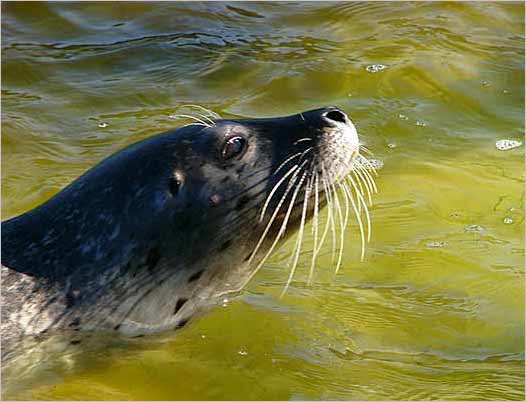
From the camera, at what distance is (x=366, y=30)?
28.1ft

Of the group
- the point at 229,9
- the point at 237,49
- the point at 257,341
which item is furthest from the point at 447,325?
the point at 229,9

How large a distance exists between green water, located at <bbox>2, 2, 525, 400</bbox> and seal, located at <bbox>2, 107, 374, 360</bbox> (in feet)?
0.64

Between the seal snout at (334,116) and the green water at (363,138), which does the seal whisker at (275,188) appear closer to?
the seal snout at (334,116)

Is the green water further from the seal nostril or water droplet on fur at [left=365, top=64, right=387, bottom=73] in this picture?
the seal nostril

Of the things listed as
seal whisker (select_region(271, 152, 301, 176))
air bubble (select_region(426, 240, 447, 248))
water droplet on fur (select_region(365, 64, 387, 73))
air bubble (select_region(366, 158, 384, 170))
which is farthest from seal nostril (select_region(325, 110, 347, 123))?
water droplet on fur (select_region(365, 64, 387, 73))

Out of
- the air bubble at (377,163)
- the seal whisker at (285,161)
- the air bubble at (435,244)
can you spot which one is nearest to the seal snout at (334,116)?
the seal whisker at (285,161)

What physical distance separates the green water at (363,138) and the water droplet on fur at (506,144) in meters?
0.07

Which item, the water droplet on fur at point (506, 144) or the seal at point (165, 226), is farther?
the water droplet on fur at point (506, 144)

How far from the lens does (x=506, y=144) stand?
6832 mm

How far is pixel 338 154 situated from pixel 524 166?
7.79ft

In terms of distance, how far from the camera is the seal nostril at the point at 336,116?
15.0ft

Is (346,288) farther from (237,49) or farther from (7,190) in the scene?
(237,49)

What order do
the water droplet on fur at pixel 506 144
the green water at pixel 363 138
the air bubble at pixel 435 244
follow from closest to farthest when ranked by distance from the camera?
the green water at pixel 363 138, the air bubble at pixel 435 244, the water droplet on fur at pixel 506 144

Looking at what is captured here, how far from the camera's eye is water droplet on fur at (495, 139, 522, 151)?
22.2 feet
